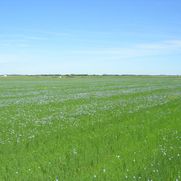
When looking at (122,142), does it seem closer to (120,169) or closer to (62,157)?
(62,157)

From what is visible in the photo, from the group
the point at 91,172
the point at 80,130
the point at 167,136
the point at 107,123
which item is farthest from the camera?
the point at 107,123

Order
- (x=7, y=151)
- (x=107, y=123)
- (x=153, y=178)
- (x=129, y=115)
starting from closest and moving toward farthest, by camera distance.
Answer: (x=153, y=178)
(x=7, y=151)
(x=107, y=123)
(x=129, y=115)

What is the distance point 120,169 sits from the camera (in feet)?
27.2

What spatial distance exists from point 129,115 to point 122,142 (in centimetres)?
804

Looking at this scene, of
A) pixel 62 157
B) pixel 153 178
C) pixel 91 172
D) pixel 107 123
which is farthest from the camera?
pixel 107 123

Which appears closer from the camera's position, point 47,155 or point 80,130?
point 47,155

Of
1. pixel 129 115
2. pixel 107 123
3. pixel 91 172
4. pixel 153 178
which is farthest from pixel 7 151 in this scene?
pixel 129 115

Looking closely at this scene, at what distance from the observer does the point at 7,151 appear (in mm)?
11180

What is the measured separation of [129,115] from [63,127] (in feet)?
17.5

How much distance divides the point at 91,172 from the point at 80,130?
21.5ft

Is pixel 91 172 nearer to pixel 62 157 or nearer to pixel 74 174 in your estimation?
pixel 74 174

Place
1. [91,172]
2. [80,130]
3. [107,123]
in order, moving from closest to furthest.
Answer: [91,172], [80,130], [107,123]

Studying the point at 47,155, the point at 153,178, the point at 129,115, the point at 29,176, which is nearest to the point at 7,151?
the point at 47,155

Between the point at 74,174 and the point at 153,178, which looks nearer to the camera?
the point at 153,178
